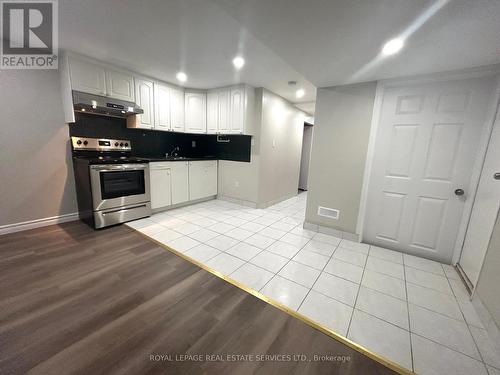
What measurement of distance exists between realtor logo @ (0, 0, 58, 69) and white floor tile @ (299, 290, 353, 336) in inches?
135

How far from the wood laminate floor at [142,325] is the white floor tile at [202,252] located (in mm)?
153

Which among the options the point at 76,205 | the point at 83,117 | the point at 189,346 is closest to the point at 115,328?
the point at 189,346

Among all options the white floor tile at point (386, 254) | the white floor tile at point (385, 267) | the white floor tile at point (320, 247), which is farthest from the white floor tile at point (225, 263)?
the white floor tile at point (386, 254)

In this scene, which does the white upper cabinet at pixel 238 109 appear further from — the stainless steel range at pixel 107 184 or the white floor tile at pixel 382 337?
the white floor tile at pixel 382 337

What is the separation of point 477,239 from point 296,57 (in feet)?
8.45

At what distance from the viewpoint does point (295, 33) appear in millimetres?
1689

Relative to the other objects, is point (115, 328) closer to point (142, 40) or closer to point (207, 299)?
point (207, 299)

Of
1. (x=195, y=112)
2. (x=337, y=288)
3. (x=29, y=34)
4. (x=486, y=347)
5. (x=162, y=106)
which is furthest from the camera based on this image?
(x=195, y=112)

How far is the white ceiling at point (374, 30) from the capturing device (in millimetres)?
1331

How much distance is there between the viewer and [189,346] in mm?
1285

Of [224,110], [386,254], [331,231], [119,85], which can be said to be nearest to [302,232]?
[331,231]

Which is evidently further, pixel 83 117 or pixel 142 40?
pixel 83 117

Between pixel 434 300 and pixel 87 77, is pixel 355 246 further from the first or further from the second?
pixel 87 77

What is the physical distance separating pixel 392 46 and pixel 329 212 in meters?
2.10
